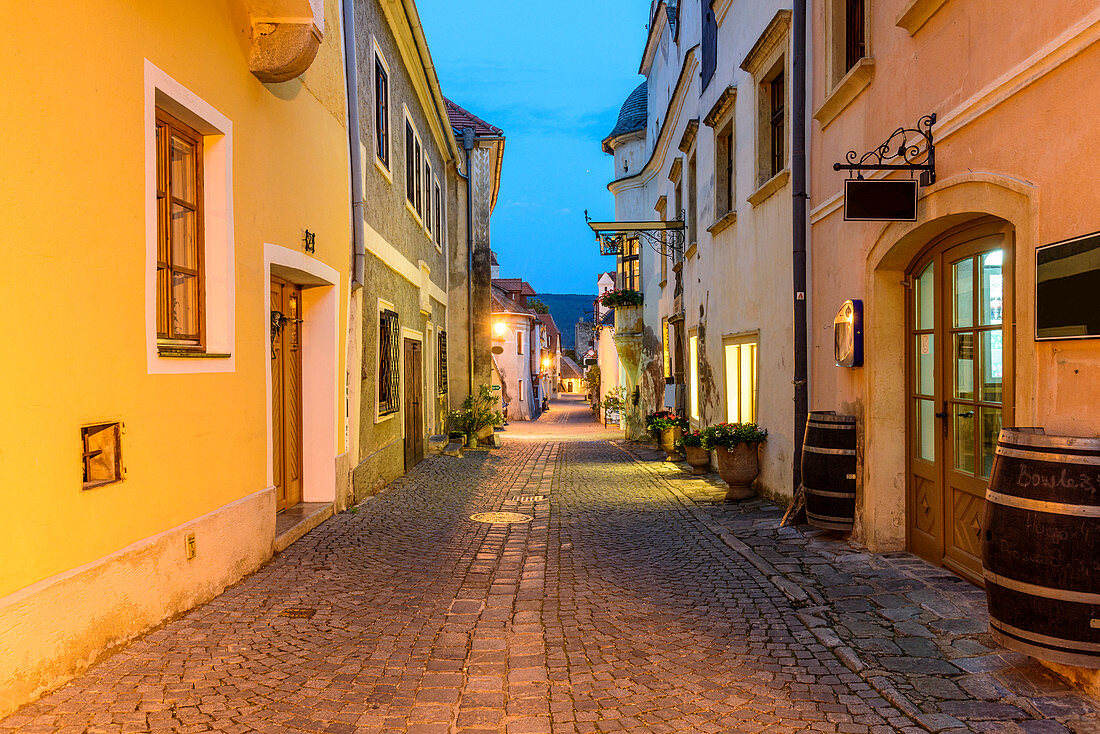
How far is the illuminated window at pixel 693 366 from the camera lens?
13219 millimetres

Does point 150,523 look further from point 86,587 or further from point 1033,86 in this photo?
point 1033,86

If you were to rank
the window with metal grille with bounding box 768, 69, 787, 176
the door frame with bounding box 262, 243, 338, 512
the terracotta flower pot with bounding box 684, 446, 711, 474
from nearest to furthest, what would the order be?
1. the door frame with bounding box 262, 243, 338, 512
2. the window with metal grille with bounding box 768, 69, 787, 176
3. the terracotta flower pot with bounding box 684, 446, 711, 474

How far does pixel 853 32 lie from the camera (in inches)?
254

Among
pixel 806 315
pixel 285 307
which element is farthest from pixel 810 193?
pixel 285 307

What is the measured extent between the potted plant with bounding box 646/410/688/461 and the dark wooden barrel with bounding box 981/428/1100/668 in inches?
411

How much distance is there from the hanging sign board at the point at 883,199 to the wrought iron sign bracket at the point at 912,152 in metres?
0.11

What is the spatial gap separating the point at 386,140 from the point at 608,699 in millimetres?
8952

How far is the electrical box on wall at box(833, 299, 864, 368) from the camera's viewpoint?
5.89m

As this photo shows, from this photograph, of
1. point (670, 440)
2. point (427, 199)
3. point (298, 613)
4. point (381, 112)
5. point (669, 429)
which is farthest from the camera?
point (427, 199)

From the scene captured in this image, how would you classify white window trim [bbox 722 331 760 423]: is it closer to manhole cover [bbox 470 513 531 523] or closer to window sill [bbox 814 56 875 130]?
window sill [bbox 814 56 875 130]

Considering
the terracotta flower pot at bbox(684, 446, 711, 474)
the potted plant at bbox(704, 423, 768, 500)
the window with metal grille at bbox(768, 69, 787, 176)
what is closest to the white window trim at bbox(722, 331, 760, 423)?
the potted plant at bbox(704, 423, 768, 500)

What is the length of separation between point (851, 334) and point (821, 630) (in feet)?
8.77

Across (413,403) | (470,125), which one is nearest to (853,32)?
(413,403)

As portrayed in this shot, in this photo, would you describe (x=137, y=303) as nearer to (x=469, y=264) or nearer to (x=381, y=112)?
(x=381, y=112)
